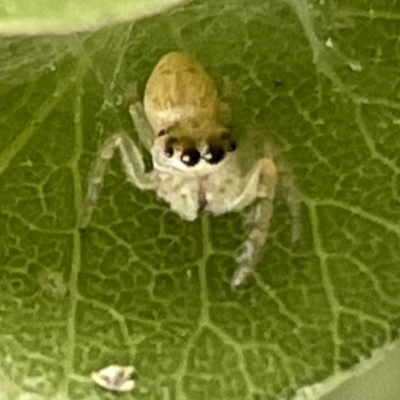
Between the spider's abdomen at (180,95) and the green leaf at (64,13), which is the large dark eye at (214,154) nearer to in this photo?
the spider's abdomen at (180,95)

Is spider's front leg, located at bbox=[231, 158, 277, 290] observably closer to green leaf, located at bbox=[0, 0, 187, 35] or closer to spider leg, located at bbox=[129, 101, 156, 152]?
spider leg, located at bbox=[129, 101, 156, 152]

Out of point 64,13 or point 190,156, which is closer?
point 64,13


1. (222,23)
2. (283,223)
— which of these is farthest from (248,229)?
(222,23)

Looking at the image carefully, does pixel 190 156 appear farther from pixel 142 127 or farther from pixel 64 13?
pixel 64 13

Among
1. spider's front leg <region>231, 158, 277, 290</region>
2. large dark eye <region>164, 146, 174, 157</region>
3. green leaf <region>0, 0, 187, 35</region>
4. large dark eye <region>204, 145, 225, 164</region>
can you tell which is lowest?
spider's front leg <region>231, 158, 277, 290</region>

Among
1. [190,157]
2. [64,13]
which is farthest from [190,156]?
[64,13]

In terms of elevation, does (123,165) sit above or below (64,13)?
below

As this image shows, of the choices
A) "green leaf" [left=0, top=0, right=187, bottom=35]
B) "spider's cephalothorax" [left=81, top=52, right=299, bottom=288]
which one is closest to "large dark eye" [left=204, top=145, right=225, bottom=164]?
"spider's cephalothorax" [left=81, top=52, right=299, bottom=288]
